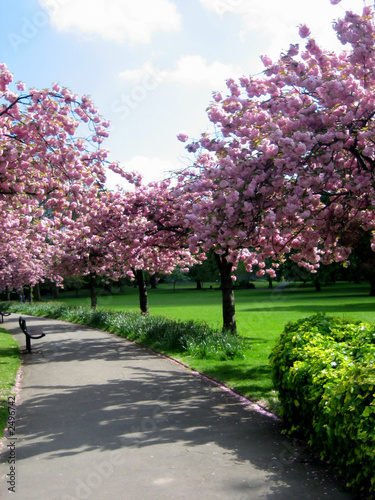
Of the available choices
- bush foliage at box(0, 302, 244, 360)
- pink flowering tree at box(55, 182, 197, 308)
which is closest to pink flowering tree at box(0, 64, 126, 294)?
pink flowering tree at box(55, 182, 197, 308)

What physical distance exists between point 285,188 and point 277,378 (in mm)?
2927

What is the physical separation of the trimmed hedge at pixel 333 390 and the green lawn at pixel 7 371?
4.04 meters

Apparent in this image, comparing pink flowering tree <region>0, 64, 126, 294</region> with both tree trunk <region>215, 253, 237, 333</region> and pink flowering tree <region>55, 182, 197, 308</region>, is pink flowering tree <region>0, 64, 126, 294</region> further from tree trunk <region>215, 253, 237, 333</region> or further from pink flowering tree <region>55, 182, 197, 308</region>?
tree trunk <region>215, 253, 237, 333</region>

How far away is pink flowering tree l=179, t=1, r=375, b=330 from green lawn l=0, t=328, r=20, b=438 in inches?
171

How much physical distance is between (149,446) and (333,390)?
249 centimetres

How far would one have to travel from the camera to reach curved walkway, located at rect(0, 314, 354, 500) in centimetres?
479

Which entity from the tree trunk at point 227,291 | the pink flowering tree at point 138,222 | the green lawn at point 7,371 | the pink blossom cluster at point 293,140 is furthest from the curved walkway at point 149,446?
the tree trunk at point 227,291

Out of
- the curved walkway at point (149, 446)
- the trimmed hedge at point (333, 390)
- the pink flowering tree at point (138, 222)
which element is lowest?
the curved walkway at point (149, 446)

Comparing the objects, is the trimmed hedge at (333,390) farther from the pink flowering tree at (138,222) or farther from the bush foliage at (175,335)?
the pink flowering tree at (138,222)

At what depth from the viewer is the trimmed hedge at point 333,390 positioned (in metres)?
4.24

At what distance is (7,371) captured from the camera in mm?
11266

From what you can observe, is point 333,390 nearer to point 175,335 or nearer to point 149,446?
point 149,446

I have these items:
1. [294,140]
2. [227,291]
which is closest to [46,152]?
[294,140]

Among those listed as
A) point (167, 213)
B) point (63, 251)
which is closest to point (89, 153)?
Result: point (167, 213)
